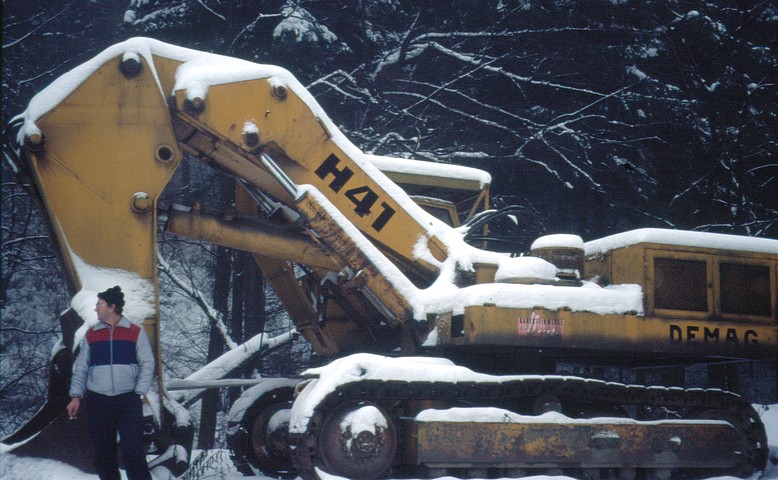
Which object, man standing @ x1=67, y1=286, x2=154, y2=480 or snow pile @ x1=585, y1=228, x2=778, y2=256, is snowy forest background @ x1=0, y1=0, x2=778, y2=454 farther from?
man standing @ x1=67, y1=286, x2=154, y2=480

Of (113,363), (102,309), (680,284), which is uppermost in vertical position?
(680,284)

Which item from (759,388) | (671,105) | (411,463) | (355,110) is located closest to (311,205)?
(411,463)

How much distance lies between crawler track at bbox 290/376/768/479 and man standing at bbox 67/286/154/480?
1.13 metres

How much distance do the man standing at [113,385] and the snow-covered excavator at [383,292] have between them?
29cm

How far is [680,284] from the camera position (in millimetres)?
7566

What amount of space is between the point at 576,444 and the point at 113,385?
11.8 ft

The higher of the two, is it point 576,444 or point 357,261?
point 357,261

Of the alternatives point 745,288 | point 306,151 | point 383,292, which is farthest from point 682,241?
point 306,151

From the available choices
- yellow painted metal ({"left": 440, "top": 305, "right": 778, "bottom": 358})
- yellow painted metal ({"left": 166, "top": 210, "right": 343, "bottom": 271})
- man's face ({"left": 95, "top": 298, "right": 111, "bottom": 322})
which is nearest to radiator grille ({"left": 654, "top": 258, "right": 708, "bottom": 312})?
yellow painted metal ({"left": 440, "top": 305, "right": 778, "bottom": 358})

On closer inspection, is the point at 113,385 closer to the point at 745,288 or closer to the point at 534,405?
the point at 534,405

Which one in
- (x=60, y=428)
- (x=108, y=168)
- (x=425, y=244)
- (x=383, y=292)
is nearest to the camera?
(x=60, y=428)

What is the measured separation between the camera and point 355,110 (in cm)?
1617

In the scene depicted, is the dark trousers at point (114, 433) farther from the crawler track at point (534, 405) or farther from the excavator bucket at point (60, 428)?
the crawler track at point (534, 405)

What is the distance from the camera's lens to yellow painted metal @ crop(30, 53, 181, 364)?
19.9ft
